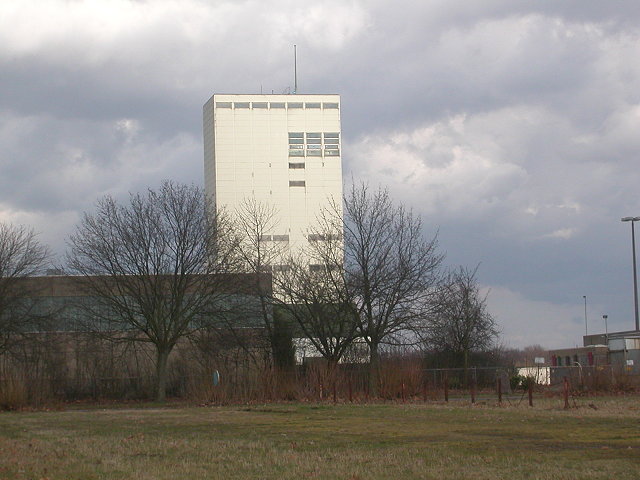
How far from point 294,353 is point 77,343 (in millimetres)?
11833

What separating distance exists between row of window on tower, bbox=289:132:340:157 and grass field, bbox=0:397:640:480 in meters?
86.7

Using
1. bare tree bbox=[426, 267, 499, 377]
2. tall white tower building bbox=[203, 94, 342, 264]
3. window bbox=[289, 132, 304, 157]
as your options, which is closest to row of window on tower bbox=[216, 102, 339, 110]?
tall white tower building bbox=[203, 94, 342, 264]

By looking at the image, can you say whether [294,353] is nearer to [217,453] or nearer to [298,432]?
[298,432]

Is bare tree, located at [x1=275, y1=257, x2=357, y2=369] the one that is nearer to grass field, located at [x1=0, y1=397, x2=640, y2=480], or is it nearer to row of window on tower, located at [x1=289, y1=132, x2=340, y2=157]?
grass field, located at [x1=0, y1=397, x2=640, y2=480]

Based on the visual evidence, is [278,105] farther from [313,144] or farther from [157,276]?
[157,276]

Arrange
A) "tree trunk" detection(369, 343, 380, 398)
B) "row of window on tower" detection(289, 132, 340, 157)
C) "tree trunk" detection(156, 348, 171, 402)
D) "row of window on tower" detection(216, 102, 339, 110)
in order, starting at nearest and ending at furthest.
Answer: "tree trunk" detection(369, 343, 380, 398) < "tree trunk" detection(156, 348, 171, 402) < "row of window on tower" detection(216, 102, 339, 110) < "row of window on tower" detection(289, 132, 340, 157)

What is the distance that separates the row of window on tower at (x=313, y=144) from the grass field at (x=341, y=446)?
285 ft

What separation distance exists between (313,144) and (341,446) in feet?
321

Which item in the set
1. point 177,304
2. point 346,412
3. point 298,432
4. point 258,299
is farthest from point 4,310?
point 298,432

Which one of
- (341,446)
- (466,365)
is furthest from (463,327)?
(341,446)

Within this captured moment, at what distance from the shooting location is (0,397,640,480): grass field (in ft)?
45.8

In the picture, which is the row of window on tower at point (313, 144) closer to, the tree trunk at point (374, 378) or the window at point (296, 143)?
the window at point (296, 143)

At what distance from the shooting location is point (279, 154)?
11300cm

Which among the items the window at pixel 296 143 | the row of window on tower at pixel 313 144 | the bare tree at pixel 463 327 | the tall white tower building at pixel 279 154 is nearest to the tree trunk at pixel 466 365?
the bare tree at pixel 463 327
